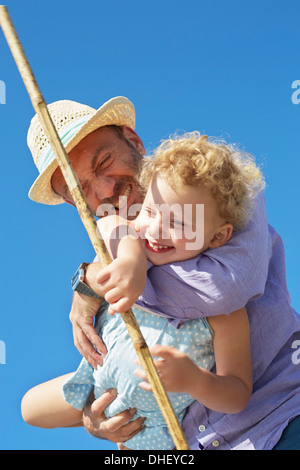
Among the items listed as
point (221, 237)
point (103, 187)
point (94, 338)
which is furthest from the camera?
point (103, 187)

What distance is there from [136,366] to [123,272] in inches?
23.0

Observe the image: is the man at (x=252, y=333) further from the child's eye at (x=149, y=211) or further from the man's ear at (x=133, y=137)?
the man's ear at (x=133, y=137)

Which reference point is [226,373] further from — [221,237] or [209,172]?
[209,172]

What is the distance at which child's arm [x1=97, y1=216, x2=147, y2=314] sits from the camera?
1.83 metres

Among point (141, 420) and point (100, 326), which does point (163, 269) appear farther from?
point (141, 420)

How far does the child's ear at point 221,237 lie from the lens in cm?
240

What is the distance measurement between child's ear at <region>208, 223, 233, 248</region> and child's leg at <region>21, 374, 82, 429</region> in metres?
1.05

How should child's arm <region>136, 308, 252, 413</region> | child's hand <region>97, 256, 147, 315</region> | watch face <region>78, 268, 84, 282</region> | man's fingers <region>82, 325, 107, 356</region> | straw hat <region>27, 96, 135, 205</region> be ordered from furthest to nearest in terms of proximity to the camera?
straw hat <region>27, 96, 135, 205</region>, watch face <region>78, 268, 84, 282</region>, man's fingers <region>82, 325, 107, 356</region>, child's arm <region>136, 308, 252, 413</region>, child's hand <region>97, 256, 147, 315</region>

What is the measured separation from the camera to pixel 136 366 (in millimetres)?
2311

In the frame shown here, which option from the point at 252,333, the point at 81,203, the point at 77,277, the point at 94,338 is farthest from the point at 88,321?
the point at 81,203

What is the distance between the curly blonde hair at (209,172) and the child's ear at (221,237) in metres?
0.04

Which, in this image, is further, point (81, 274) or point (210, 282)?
point (81, 274)

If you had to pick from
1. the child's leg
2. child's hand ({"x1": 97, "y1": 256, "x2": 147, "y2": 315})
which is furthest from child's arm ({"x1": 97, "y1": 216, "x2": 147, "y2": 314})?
the child's leg

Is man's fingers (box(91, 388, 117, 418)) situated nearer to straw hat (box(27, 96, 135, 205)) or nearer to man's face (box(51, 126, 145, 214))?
man's face (box(51, 126, 145, 214))
